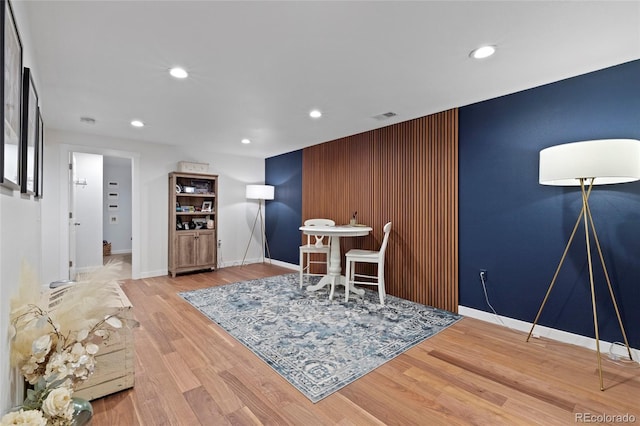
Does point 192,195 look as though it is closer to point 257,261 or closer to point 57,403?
point 257,261

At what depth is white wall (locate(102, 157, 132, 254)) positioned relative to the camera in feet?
24.0

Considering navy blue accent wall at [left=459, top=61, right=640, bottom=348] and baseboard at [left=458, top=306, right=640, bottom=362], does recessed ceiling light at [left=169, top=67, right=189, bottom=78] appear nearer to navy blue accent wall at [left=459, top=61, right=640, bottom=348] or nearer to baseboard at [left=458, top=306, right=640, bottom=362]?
navy blue accent wall at [left=459, top=61, right=640, bottom=348]

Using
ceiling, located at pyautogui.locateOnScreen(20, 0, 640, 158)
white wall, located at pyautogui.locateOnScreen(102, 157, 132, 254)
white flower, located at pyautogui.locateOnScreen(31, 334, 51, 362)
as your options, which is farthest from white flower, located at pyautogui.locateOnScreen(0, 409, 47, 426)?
white wall, located at pyautogui.locateOnScreen(102, 157, 132, 254)

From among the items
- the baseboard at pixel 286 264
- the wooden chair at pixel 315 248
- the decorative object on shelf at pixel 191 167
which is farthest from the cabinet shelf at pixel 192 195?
the wooden chair at pixel 315 248

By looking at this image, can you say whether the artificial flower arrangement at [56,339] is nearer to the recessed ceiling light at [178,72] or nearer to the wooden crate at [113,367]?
the wooden crate at [113,367]

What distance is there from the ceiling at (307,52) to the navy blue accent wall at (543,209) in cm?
22

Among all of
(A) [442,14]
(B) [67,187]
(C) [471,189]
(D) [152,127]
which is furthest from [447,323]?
(B) [67,187]

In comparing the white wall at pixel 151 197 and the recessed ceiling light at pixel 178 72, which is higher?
the recessed ceiling light at pixel 178 72

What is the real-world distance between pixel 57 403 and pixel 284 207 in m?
5.00

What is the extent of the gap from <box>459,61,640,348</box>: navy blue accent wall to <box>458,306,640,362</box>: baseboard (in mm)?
50

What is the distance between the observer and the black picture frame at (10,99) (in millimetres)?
967

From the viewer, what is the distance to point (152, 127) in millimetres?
4023

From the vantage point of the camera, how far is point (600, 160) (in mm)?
1911

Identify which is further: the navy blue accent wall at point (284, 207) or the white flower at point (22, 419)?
the navy blue accent wall at point (284, 207)
